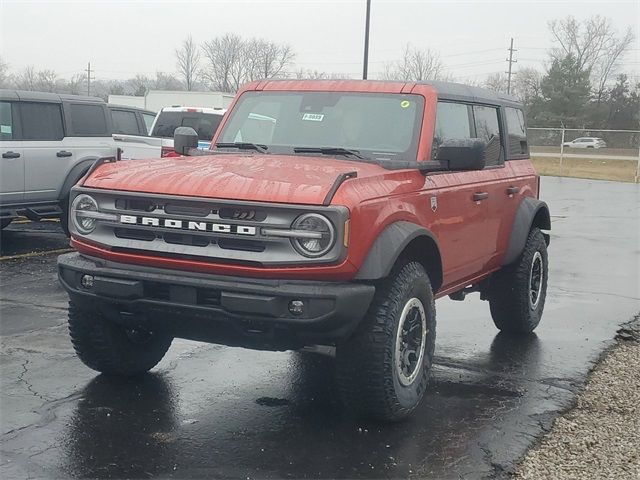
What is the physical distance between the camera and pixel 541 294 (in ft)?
24.2

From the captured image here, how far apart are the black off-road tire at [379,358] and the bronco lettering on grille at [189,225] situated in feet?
2.78

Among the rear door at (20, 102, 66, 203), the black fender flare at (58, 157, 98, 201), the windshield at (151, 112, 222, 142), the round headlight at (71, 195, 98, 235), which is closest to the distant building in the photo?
the windshield at (151, 112, 222, 142)

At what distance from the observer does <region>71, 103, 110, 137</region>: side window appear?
1130 centimetres

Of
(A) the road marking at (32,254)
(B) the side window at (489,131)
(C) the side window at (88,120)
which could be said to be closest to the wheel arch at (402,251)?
(B) the side window at (489,131)

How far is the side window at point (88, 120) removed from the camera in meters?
11.3

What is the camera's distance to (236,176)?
4.45m

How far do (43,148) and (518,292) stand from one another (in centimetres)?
680

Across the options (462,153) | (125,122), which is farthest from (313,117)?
(125,122)

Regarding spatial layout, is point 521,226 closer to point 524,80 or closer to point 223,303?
point 223,303

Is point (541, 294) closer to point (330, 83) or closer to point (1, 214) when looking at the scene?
point (330, 83)

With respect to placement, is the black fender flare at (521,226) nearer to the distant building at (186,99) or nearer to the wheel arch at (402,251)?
the wheel arch at (402,251)

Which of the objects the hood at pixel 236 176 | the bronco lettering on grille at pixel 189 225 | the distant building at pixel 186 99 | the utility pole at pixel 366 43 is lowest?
the bronco lettering on grille at pixel 189 225

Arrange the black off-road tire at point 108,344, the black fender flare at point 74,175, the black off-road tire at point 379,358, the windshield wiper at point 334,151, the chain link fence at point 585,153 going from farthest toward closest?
the chain link fence at point 585,153, the black fender flare at point 74,175, the windshield wiper at point 334,151, the black off-road tire at point 108,344, the black off-road tire at point 379,358

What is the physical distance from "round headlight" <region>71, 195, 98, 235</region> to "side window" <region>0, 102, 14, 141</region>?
247 inches
